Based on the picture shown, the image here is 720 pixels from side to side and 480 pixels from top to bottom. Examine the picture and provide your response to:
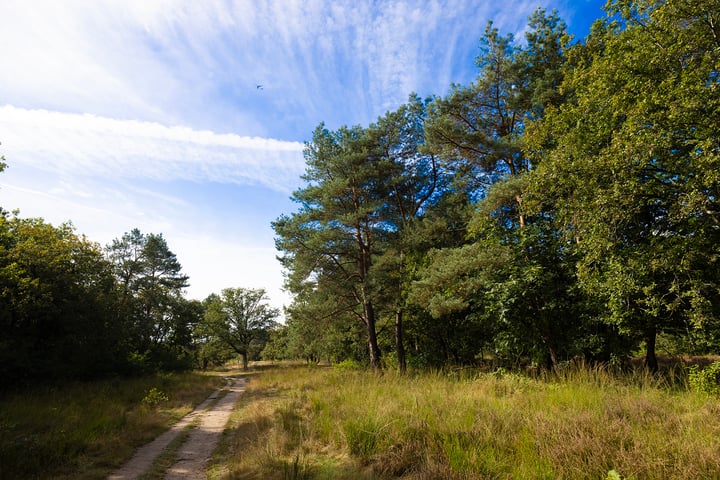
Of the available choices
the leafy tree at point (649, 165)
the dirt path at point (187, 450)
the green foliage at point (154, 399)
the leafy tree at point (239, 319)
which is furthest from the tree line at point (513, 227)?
the leafy tree at point (239, 319)

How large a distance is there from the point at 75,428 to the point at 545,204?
1571 centimetres

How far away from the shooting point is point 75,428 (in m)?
7.21

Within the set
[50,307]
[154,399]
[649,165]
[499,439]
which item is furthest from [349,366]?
[649,165]

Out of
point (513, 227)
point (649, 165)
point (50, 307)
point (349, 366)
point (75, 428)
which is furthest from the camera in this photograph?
point (349, 366)

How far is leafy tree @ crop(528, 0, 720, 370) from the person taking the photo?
282 inches

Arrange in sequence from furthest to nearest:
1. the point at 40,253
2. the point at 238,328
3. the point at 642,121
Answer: the point at 238,328, the point at 40,253, the point at 642,121

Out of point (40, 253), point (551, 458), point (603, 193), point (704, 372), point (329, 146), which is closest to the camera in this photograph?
point (551, 458)

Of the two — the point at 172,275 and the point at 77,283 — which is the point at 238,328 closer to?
the point at 172,275

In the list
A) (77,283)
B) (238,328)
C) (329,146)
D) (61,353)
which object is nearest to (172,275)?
(238,328)

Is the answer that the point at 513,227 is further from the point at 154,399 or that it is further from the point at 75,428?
the point at 154,399

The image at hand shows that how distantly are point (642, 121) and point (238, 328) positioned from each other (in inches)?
1837

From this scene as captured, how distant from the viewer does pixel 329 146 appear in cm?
1694

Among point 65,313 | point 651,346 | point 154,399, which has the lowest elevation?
point 154,399

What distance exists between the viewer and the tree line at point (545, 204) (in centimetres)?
768
